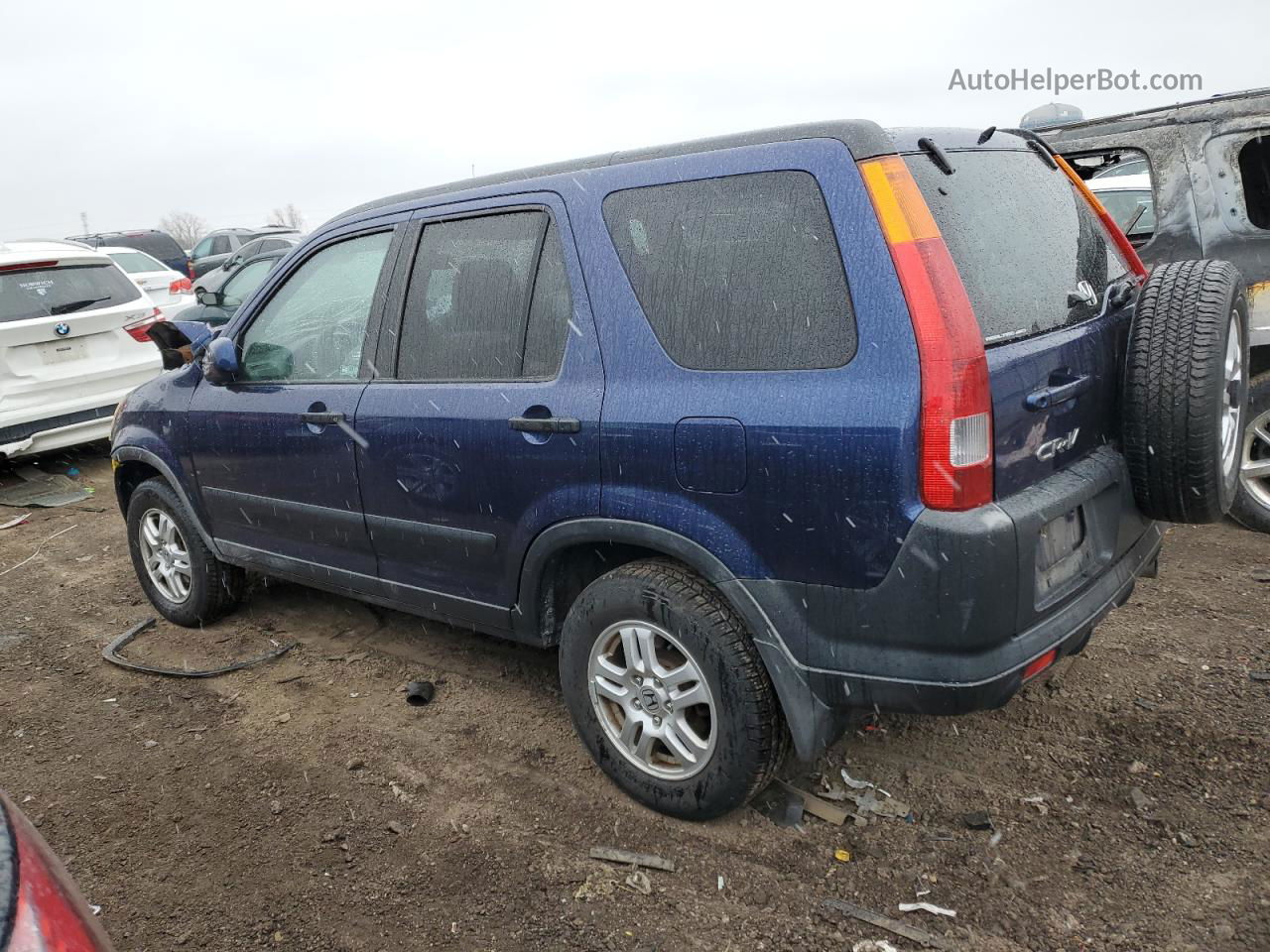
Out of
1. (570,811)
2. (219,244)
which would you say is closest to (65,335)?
(570,811)

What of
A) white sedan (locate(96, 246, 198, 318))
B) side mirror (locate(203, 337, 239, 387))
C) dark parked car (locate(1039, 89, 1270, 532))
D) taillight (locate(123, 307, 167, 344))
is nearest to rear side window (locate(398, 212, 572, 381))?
side mirror (locate(203, 337, 239, 387))

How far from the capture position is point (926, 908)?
241cm

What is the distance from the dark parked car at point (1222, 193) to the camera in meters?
4.49

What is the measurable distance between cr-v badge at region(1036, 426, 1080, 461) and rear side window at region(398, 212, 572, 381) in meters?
1.34

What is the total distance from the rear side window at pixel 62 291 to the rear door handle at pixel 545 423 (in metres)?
5.93

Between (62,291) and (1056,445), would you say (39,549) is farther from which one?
(1056,445)

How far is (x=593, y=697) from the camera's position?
2.91 metres

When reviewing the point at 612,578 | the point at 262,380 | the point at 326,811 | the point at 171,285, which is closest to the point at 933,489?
the point at 612,578

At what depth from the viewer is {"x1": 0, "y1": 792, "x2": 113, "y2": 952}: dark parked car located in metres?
1.26

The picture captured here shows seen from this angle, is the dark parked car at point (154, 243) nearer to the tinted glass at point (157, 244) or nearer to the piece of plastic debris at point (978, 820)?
the tinted glass at point (157, 244)

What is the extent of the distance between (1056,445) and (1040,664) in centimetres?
55

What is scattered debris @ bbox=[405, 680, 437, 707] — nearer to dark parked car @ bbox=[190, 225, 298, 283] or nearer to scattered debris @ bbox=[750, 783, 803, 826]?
scattered debris @ bbox=[750, 783, 803, 826]

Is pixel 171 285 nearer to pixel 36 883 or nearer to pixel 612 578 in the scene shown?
pixel 612 578

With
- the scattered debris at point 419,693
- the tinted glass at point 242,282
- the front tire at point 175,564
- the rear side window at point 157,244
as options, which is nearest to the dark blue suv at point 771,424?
the scattered debris at point 419,693
